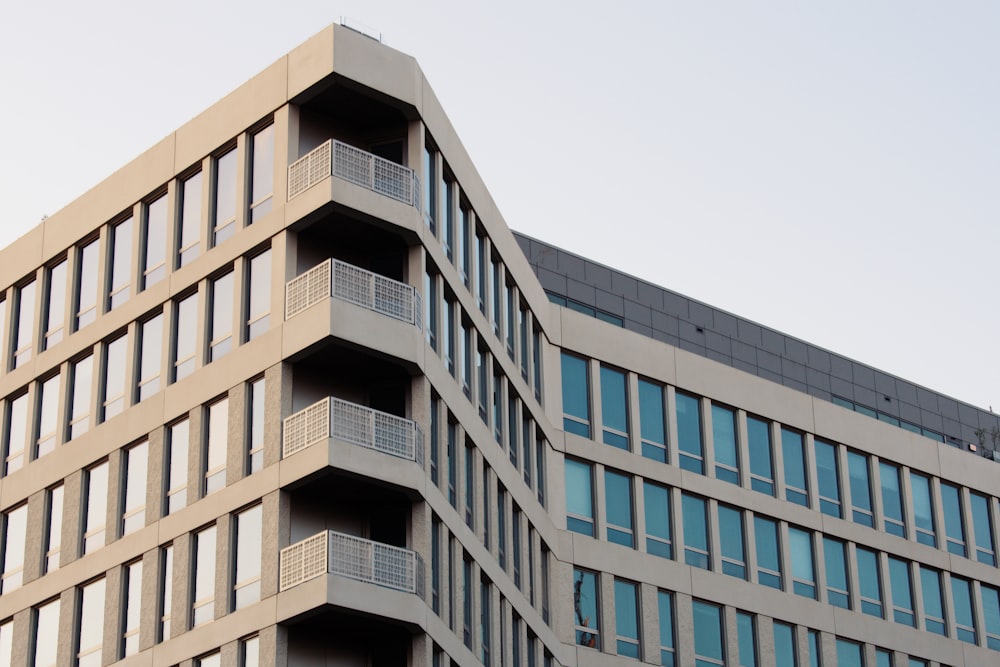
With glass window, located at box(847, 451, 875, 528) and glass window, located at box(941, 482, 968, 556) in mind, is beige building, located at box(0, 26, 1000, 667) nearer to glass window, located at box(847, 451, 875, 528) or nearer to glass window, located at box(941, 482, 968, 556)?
glass window, located at box(847, 451, 875, 528)

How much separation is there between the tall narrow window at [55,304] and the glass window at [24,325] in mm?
557

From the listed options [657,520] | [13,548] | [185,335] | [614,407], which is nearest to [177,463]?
[185,335]

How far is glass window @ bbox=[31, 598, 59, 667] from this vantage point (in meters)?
47.8

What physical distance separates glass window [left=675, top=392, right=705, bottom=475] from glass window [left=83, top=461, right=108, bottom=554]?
17258 mm

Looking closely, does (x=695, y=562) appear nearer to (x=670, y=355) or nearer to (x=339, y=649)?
(x=670, y=355)

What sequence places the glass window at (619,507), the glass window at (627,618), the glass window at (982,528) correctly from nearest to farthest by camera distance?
the glass window at (627,618) < the glass window at (619,507) < the glass window at (982,528)

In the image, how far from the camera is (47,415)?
5091 centimetres

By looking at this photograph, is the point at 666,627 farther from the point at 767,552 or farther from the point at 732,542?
the point at 767,552

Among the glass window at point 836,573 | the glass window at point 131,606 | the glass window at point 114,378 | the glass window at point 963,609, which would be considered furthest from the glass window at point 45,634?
the glass window at point 963,609

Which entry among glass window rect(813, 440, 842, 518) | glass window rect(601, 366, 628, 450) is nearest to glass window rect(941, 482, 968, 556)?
glass window rect(813, 440, 842, 518)

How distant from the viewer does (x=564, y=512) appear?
5472 centimetres

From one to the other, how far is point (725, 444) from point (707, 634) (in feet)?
18.8

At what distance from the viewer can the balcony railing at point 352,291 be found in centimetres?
4334

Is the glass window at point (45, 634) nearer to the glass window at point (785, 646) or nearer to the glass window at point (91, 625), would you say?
the glass window at point (91, 625)
